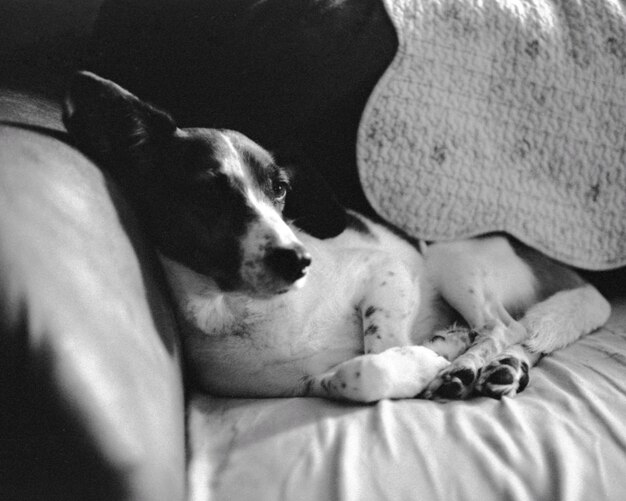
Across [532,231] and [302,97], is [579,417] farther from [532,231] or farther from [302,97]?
[302,97]

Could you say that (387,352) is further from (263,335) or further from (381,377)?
(263,335)

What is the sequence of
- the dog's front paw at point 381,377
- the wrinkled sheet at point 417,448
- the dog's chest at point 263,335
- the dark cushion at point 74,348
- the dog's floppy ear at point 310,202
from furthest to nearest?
the dog's floppy ear at point 310,202, the dog's chest at point 263,335, the dog's front paw at point 381,377, the wrinkled sheet at point 417,448, the dark cushion at point 74,348

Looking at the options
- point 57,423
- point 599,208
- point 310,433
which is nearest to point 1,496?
point 57,423

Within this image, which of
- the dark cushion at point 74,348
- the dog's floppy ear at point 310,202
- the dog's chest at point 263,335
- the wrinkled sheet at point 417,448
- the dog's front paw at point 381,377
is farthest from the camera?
the dog's floppy ear at point 310,202

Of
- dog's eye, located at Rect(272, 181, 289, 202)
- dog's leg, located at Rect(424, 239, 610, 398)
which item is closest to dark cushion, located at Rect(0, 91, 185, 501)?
dog's eye, located at Rect(272, 181, 289, 202)

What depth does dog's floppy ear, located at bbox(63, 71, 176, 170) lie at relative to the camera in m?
1.28

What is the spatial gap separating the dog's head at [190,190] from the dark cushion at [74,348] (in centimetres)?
17

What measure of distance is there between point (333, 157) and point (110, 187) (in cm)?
64

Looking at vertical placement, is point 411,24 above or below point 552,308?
above

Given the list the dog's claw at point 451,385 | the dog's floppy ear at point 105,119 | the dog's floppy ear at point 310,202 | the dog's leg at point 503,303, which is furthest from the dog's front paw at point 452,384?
the dog's floppy ear at point 105,119

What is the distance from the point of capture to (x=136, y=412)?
850 mm

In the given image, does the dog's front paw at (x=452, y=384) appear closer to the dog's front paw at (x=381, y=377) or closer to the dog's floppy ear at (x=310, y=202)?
the dog's front paw at (x=381, y=377)

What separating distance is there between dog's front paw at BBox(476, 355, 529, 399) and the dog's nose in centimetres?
42

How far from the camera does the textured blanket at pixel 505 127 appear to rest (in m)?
1.67
